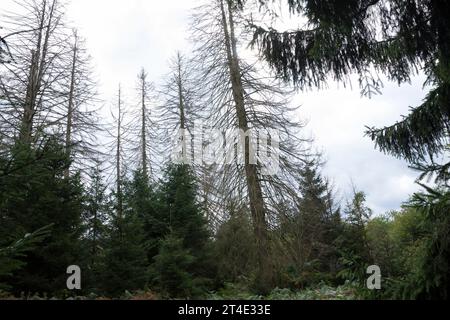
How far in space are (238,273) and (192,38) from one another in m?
8.35

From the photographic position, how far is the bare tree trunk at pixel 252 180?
9.85 m

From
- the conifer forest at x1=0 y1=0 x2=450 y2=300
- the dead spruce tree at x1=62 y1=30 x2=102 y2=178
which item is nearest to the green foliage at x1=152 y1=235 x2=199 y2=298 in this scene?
the conifer forest at x1=0 y1=0 x2=450 y2=300

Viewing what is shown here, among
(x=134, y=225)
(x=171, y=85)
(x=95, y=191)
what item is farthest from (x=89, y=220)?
(x=171, y=85)

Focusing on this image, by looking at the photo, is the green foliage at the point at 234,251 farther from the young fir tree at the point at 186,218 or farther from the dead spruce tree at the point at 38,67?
the dead spruce tree at the point at 38,67

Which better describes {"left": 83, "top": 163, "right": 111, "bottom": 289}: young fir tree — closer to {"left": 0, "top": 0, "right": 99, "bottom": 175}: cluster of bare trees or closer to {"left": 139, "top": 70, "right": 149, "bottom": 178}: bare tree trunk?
{"left": 0, "top": 0, "right": 99, "bottom": 175}: cluster of bare trees

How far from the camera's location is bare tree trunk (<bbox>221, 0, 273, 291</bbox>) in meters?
9.85

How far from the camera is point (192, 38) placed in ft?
42.8

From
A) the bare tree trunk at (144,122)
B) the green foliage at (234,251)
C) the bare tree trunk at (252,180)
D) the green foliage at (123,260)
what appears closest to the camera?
the green foliage at (123,260)

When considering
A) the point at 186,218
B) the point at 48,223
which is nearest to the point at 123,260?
the point at 48,223

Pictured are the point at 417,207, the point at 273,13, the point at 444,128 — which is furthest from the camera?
the point at 444,128

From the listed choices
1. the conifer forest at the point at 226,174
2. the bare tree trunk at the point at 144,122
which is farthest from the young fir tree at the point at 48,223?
the bare tree trunk at the point at 144,122

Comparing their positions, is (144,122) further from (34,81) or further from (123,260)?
(123,260)

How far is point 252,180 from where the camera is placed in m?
10.9

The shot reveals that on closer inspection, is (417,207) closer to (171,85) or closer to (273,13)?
(273,13)
